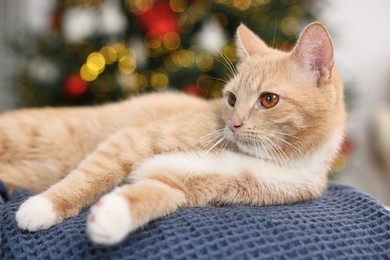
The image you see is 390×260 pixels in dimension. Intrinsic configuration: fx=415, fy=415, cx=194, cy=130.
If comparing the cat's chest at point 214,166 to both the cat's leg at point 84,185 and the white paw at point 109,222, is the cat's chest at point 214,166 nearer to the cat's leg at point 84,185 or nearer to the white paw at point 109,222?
the cat's leg at point 84,185

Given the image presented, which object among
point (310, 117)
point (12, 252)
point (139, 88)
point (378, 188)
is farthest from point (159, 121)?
point (378, 188)

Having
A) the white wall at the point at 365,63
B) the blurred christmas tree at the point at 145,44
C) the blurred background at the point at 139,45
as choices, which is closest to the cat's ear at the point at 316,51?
the blurred background at the point at 139,45

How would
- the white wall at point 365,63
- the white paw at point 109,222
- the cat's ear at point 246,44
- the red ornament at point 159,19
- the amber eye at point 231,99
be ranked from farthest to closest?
the white wall at point 365,63 → the red ornament at point 159,19 → the cat's ear at point 246,44 → the amber eye at point 231,99 → the white paw at point 109,222

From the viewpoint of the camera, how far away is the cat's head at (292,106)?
1.04 m

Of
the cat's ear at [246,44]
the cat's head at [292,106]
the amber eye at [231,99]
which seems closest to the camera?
the cat's head at [292,106]

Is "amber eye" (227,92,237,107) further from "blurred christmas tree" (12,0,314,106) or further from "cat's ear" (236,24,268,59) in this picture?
"blurred christmas tree" (12,0,314,106)

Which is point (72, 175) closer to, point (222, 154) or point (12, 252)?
point (12, 252)

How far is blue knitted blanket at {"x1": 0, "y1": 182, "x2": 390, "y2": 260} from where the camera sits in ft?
2.60

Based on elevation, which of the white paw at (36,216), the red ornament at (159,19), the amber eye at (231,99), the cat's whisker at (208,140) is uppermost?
the red ornament at (159,19)

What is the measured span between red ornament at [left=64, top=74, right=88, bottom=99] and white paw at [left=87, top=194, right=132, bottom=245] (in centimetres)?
134

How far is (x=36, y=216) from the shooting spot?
35.7 inches

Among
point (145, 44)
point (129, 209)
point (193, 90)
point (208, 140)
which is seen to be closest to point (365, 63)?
point (193, 90)

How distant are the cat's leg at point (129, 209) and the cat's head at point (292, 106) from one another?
0.24 metres

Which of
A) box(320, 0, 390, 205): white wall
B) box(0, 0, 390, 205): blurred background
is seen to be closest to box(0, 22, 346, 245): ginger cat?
box(0, 0, 390, 205): blurred background
